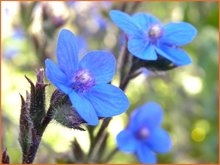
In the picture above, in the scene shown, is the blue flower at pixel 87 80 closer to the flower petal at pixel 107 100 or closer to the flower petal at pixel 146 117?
the flower petal at pixel 107 100

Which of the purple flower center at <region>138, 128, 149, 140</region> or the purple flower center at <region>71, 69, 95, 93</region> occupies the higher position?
the purple flower center at <region>71, 69, 95, 93</region>

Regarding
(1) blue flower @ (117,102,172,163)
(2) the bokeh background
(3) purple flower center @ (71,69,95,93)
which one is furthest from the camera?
(2) the bokeh background

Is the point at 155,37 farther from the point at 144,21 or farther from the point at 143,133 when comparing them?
the point at 143,133

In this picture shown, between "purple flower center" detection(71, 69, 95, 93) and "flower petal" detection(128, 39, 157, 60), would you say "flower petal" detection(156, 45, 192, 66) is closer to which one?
"flower petal" detection(128, 39, 157, 60)

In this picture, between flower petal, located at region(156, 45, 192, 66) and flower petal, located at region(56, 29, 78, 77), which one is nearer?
flower petal, located at region(56, 29, 78, 77)

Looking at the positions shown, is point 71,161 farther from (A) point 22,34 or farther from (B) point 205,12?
(B) point 205,12

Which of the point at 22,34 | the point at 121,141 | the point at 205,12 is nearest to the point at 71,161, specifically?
the point at 121,141

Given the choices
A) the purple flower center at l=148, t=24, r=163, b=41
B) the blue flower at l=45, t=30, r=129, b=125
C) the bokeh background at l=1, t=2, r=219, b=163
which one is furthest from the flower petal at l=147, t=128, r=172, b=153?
the blue flower at l=45, t=30, r=129, b=125
